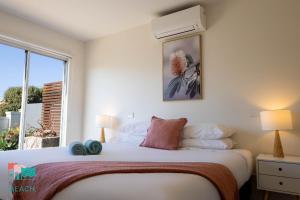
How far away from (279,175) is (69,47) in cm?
374

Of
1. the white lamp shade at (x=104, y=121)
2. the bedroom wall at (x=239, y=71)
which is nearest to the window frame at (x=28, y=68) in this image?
the white lamp shade at (x=104, y=121)

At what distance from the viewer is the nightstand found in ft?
6.44

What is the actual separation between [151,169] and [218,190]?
41 centimetres

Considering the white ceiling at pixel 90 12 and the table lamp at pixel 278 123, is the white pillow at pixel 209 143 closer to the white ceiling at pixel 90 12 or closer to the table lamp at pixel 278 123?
the table lamp at pixel 278 123

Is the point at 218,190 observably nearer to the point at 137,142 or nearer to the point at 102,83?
the point at 137,142

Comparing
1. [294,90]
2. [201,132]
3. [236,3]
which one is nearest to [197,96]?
[201,132]

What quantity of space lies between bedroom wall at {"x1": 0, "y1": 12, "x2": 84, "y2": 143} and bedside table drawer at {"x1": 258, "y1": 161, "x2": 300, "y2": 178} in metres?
3.16

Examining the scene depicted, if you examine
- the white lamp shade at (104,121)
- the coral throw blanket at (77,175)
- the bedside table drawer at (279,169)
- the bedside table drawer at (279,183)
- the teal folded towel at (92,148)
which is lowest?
the bedside table drawer at (279,183)

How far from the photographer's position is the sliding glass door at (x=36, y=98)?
11.1 ft

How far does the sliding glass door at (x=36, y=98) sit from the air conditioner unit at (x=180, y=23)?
196 cm

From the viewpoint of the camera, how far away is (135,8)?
10.1 ft

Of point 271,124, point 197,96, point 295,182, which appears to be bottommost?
point 295,182

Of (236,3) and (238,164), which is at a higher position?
(236,3)

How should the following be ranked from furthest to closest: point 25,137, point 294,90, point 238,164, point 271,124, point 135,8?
1. point 25,137
2. point 135,8
3. point 294,90
4. point 271,124
5. point 238,164
